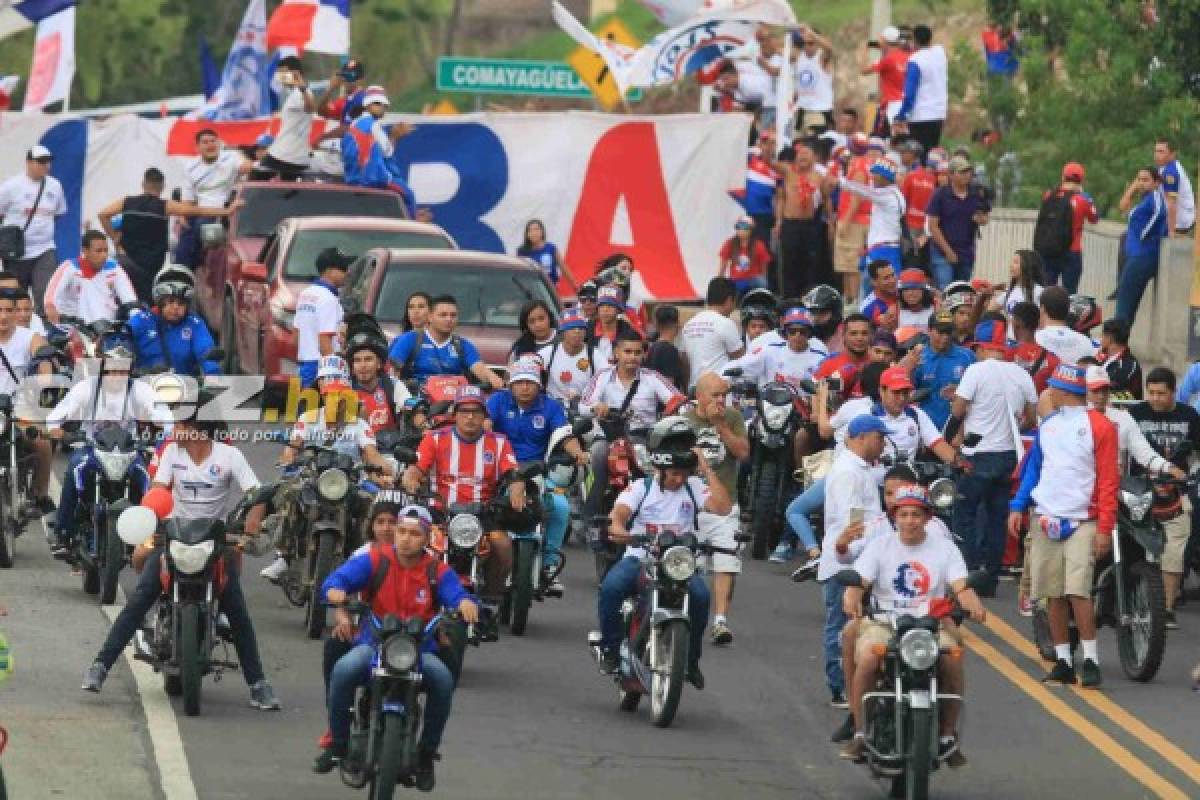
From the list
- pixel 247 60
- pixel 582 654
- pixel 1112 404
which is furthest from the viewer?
pixel 247 60

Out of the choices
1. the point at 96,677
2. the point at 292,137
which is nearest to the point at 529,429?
the point at 96,677

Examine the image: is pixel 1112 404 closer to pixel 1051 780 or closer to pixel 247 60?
pixel 1051 780

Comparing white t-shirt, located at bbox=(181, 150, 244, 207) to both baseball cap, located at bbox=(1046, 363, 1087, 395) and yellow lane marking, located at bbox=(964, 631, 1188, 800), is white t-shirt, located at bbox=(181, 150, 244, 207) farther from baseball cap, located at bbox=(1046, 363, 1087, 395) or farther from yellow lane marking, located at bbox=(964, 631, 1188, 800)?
baseball cap, located at bbox=(1046, 363, 1087, 395)

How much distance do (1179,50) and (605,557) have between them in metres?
13.6

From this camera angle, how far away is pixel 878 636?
14.2 meters

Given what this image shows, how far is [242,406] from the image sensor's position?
91.0ft

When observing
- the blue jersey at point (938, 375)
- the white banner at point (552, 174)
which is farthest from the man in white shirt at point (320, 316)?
the white banner at point (552, 174)

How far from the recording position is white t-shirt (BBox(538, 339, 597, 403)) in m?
21.8

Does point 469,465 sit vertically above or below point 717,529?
above

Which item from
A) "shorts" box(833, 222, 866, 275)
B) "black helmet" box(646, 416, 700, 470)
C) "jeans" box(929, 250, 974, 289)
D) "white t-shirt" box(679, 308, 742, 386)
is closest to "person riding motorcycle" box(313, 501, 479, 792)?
"black helmet" box(646, 416, 700, 470)

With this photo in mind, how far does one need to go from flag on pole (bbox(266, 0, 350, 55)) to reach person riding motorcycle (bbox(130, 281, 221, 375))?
50.1 feet

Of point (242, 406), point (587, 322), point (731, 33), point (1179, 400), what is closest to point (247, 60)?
point (731, 33)

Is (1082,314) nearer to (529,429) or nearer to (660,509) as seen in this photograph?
(529,429)

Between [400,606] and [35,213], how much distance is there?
16262mm
